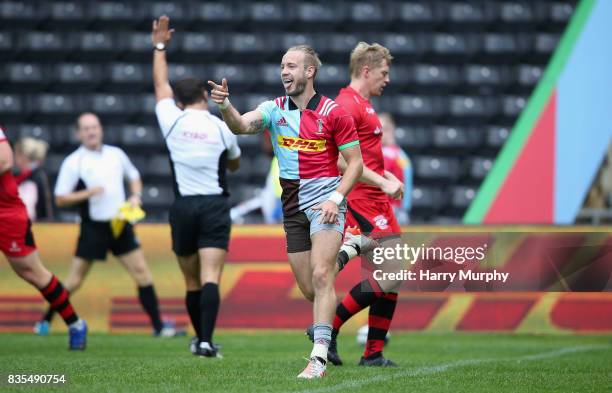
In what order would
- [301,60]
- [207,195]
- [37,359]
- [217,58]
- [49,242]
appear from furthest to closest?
1. [217,58]
2. [49,242]
3. [207,195]
4. [37,359]
5. [301,60]

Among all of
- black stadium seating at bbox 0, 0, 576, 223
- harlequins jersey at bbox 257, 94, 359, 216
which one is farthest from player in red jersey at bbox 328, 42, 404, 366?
black stadium seating at bbox 0, 0, 576, 223

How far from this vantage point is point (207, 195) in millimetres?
8578

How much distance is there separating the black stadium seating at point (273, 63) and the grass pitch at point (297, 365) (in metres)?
5.21

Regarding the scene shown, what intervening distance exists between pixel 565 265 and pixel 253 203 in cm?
834

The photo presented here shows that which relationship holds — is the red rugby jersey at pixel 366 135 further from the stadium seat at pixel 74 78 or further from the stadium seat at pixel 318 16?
the stadium seat at pixel 74 78

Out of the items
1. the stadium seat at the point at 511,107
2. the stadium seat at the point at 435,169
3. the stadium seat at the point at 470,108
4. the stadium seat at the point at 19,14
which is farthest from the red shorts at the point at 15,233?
the stadium seat at the point at 511,107

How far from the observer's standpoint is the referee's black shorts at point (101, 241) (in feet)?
35.4

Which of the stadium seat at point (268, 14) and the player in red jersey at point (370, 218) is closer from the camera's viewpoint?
the player in red jersey at point (370, 218)

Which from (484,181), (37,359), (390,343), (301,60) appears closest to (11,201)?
(37,359)

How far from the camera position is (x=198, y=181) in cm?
856

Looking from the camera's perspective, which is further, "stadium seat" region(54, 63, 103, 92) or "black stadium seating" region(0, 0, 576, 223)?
"stadium seat" region(54, 63, 103, 92)

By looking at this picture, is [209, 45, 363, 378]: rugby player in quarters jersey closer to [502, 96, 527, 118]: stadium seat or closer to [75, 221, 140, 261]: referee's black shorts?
[75, 221, 140, 261]: referee's black shorts

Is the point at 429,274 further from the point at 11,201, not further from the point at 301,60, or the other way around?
the point at 11,201

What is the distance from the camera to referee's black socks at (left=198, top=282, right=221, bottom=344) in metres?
8.37
